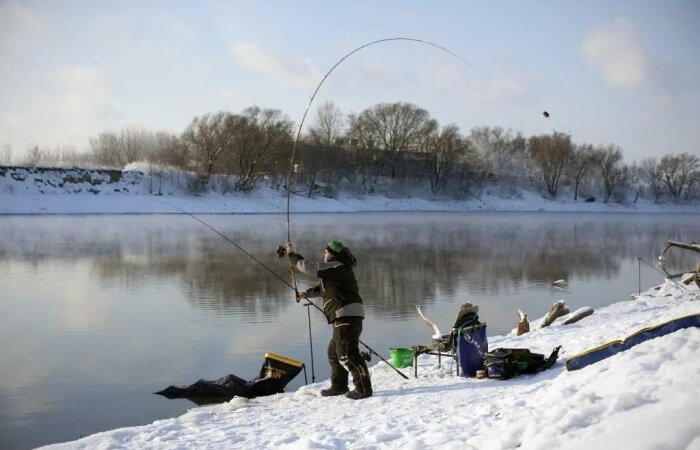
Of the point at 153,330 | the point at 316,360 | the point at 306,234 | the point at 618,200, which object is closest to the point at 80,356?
the point at 153,330

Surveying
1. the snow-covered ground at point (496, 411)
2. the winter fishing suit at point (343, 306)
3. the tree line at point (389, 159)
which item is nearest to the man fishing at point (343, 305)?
the winter fishing suit at point (343, 306)

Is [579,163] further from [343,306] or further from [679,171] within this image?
[343,306]

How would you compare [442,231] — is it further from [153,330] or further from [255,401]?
[255,401]

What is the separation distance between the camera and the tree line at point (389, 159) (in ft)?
181

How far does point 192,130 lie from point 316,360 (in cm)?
4944

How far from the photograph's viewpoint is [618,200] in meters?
71.6

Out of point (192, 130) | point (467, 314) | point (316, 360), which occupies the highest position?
point (192, 130)

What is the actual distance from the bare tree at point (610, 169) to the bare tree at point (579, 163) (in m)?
0.97

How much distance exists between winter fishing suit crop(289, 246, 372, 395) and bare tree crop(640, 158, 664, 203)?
7558 centimetres

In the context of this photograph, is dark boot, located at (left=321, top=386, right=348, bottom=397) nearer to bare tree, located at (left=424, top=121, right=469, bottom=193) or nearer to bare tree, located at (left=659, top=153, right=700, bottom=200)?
bare tree, located at (left=424, top=121, right=469, bottom=193)

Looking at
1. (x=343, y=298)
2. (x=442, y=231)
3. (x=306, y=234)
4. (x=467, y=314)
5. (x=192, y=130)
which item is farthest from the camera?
(x=192, y=130)

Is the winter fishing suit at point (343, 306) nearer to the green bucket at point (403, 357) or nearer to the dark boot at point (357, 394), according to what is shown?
the dark boot at point (357, 394)

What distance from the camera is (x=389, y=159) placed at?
68.6 meters

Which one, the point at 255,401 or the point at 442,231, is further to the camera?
the point at 442,231
